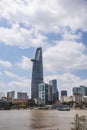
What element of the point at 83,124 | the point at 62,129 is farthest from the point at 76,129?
the point at 62,129

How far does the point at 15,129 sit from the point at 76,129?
98.4ft

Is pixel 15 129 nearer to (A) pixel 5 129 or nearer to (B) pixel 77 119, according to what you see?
(A) pixel 5 129

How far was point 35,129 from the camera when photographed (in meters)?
55.8

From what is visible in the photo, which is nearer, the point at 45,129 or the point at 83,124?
the point at 83,124

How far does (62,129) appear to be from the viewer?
54969mm

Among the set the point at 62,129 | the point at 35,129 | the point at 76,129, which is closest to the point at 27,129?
the point at 35,129

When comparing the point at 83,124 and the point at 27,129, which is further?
the point at 27,129

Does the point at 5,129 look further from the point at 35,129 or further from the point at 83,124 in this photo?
the point at 83,124

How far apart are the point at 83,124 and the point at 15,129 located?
99.8 ft

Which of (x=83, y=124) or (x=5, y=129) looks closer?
(x=83, y=124)

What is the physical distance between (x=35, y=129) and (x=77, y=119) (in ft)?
95.5

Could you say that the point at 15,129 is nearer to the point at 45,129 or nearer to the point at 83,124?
the point at 45,129

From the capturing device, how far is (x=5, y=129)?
56219mm

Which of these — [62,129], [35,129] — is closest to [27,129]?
[35,129]
